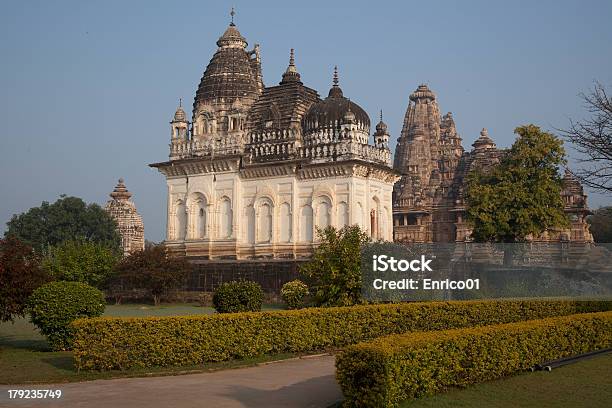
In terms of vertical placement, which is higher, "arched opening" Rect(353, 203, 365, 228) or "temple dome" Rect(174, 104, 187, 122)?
"temple dome" Rect(174, 104, 187, 122)

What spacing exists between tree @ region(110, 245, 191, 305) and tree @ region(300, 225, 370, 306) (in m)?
14.3

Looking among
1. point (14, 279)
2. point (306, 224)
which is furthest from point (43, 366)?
point (306, 224)

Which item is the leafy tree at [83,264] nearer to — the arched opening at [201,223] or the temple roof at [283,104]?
the arched opening at [201,223]

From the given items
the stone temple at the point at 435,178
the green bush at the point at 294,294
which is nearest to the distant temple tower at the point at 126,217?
the stone temple at the point at 435,178

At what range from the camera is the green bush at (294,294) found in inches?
1120

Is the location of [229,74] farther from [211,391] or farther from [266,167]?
[211,391]

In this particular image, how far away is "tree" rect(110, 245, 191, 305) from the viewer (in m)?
35.1

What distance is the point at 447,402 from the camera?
35.3 feet

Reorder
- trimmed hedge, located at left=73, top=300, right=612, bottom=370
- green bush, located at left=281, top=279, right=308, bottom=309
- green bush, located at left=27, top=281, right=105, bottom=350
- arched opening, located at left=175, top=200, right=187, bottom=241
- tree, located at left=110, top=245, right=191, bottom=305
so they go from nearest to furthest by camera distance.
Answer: trimmed hedge, located at left=73, top=300, right=612, bottom=370
green bush, located at left=27, top=281, right=105, bottom=350
green bush, located at left=281, top=279, right=308, bottom=309
tree, located at left=110, top=245, right=191, bottom=305
arched opening, located at left=175, top=200, right=187, bottom=241

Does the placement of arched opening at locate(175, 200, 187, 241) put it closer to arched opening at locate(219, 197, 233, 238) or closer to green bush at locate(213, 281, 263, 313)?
arched opening at locate(219, 197, 233, 238)

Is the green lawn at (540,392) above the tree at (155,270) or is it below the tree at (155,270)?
below

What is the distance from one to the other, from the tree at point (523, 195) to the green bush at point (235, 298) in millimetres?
17336

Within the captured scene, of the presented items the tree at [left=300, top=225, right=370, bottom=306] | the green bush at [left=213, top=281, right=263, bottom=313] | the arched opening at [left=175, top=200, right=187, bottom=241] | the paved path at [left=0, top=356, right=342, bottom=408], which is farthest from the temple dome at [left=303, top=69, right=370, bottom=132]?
the paved path at [left=0, top=356, right=342, bottom=408]

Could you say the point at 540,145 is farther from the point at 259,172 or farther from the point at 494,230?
the point at 259,172
